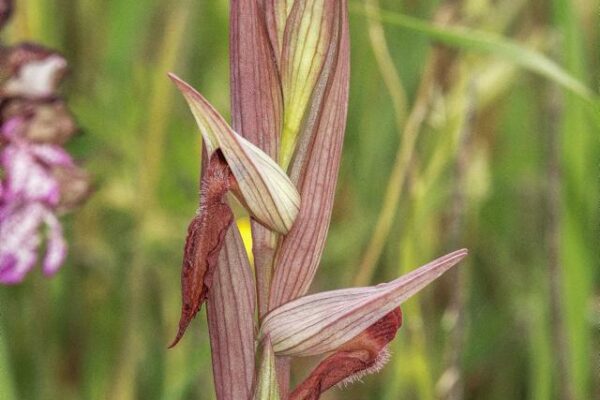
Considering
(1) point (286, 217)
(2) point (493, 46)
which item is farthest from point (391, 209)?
(1) point (286, 217)

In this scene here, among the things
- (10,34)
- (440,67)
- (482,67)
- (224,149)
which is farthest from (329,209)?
(482,67)

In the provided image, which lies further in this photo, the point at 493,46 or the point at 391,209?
the point at 391,209

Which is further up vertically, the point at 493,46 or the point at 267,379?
the point at 493,46

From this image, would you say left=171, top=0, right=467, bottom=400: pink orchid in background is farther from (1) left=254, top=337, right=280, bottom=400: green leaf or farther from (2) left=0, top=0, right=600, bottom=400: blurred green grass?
(2) left=0, top=0, right=600, bottom=400: blurred green grass

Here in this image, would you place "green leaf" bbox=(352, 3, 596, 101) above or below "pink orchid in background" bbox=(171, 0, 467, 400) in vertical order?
above

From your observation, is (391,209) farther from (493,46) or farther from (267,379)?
(267,379)

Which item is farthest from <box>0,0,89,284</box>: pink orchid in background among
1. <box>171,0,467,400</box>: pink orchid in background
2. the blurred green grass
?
<box>171,0,467,400</box>: pink orchid in background
